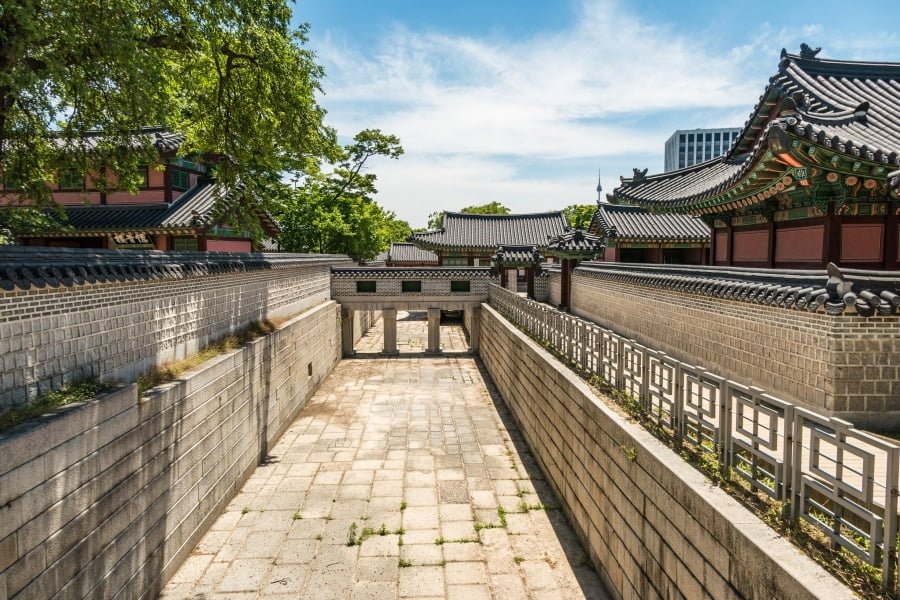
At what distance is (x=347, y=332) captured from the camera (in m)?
21.9

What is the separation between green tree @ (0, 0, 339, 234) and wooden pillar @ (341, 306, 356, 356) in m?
9.49

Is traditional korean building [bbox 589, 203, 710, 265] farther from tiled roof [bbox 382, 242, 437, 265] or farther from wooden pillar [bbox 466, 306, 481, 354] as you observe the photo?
tiled roof [bbox 382, 242, 437, 265]

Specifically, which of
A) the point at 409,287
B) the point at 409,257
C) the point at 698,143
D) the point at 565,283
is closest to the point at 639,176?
the point at 565,283

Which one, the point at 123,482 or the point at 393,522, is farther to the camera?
the point at 393,522

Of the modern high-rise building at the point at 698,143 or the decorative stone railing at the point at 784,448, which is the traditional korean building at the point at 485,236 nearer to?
the decorative stone railing at the point at 784,448

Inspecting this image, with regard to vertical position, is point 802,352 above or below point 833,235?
below

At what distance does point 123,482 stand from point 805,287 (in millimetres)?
8399

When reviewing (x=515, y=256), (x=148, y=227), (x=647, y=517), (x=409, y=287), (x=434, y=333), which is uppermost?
(x=148, y=227)

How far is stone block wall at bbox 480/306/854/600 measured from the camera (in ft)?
10.5

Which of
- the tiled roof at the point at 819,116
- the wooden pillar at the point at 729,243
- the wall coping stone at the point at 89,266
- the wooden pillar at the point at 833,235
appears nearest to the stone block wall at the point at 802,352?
the wooden pillar at the point at 833,235

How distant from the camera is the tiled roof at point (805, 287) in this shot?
6.11 m

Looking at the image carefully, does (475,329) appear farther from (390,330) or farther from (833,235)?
(833,235)

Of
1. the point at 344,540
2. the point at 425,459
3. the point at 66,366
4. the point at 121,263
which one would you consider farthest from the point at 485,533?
the point at 121,263

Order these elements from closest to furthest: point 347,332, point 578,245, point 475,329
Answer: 1. point 578,245
2. point 347,332
3. point 475,329
